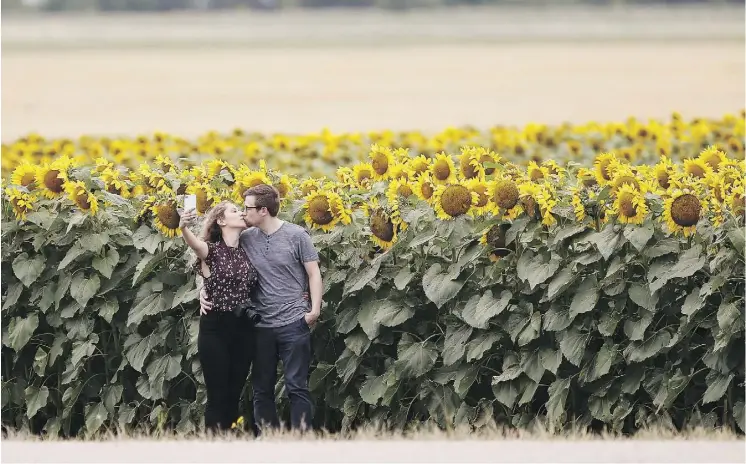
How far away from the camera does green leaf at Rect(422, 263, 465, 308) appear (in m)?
6.52

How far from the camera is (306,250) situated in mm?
6438

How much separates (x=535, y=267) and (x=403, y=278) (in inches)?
26.7

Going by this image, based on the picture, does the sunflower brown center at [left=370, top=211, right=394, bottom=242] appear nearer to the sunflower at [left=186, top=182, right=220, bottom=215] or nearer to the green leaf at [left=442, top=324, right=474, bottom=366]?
the green leaf at [left=442, top=324, right=474, bottom=366]

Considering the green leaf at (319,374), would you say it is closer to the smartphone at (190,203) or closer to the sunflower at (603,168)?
the smartphone at (190,203)

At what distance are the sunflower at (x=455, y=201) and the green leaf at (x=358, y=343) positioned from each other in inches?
30.0

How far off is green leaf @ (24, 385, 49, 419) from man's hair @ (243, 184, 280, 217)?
1.80 m

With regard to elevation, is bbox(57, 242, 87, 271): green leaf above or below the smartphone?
below

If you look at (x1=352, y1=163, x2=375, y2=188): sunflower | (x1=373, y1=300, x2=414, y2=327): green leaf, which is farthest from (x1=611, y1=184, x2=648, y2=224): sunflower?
(x1=352, y1=163, x2=375, y2=188): sunflower

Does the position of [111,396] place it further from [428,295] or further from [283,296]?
[428,295]

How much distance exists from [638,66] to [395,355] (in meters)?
40.7

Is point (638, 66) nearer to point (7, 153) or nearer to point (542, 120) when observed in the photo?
point (542, 120)

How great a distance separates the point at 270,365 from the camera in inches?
257

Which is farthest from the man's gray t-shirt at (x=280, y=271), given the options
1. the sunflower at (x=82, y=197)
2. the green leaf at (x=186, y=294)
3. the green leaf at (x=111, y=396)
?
the green leaf at (x=111, y=396)

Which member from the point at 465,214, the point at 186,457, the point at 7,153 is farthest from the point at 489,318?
the point at 7,153
